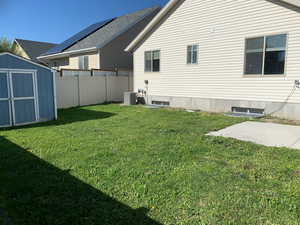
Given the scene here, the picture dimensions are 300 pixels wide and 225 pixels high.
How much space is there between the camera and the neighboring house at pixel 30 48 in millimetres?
24812

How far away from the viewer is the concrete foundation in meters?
7.70

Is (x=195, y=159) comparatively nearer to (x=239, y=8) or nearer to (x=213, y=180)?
(x=213, y=180)

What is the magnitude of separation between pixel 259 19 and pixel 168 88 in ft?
16.7

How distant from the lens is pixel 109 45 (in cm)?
1524

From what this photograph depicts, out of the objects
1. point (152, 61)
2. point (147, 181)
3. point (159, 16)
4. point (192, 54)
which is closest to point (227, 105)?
point (192, 54)

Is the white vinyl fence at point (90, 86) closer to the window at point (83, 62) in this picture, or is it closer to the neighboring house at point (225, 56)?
the neighboring house at point (225, 56)

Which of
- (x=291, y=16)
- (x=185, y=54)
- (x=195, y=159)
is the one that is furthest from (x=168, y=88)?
(x=195, y=159)

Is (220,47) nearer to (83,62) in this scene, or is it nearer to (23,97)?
(23,97)

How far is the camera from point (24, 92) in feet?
24.6

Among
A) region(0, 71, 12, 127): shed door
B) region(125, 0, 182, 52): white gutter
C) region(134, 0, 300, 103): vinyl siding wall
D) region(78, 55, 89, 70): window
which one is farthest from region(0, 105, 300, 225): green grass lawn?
region(78, 55, 89, 70): window

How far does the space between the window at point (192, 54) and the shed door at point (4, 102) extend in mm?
7506

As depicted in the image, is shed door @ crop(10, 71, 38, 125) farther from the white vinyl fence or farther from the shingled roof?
the shingled roof

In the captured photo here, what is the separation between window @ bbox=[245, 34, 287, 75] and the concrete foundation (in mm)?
1189

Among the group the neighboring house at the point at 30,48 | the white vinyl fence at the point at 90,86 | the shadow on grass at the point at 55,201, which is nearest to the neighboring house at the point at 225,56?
the white vinyl fence at the point at 90,86
